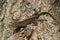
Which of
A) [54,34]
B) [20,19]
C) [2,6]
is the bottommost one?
[54,34]

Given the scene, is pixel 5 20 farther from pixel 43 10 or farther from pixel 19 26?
pixel 43 10

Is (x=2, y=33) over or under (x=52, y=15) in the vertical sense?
under

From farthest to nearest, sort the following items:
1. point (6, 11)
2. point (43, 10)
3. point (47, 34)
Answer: point (6, 11) < point (43, 10) < point (47, 34)

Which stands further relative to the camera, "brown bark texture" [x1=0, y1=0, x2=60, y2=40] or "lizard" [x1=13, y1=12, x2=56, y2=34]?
"lizard" [x1=13, y1=12, x2=56, y2=34]

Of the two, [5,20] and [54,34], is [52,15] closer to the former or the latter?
[54,34]

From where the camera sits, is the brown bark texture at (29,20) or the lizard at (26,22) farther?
the lizard at (26,22)

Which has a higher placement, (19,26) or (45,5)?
(45,5)

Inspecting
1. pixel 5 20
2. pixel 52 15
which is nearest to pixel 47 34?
pixel 52 15

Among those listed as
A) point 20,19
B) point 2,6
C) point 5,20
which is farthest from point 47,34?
point 2,6

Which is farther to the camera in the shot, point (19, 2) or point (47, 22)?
point (19, 2)

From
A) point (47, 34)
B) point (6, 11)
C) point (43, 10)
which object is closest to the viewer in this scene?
point (47, 34)
